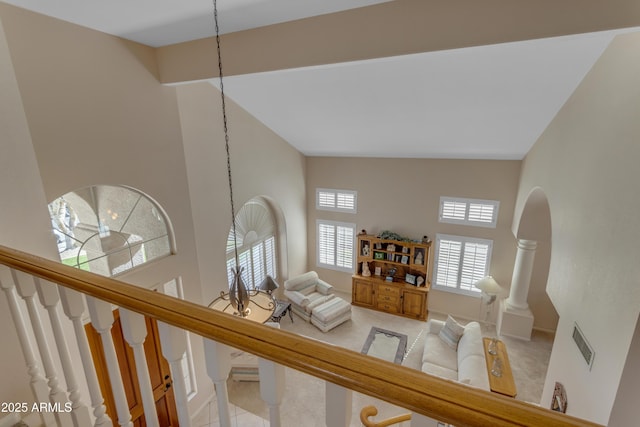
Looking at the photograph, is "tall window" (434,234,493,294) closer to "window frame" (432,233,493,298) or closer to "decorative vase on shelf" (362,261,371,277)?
"window frame" (432,233,493,298)

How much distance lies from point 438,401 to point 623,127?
2.98 metres

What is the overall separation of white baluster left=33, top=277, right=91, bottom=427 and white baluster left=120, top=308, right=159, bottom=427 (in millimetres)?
403

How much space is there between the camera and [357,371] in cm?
58

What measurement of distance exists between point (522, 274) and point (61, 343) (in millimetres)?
6894

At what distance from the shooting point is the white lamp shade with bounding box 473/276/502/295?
19.6ft

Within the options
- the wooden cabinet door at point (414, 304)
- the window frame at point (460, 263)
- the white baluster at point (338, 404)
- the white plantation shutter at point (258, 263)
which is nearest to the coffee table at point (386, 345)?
the wooden cabinet door at point (414, 304)

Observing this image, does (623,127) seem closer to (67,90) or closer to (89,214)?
(67,90)

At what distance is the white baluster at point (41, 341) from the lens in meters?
1.18

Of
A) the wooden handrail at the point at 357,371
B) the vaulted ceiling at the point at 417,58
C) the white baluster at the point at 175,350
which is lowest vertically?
the white baluster at the point at 175,350

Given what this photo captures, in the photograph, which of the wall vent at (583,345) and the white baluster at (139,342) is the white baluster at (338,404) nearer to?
the white baluster at (139,342)

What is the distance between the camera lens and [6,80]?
230cm

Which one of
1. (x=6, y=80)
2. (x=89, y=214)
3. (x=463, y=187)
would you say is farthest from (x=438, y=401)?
(x=463, y=187)

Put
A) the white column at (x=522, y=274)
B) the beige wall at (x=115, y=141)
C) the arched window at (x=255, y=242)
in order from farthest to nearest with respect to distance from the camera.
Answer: the arched window at (x=255, y=242) < the white column at (x=522, y=274) < the beige wall at (x=115, y=141)

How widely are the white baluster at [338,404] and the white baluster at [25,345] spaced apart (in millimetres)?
1423
